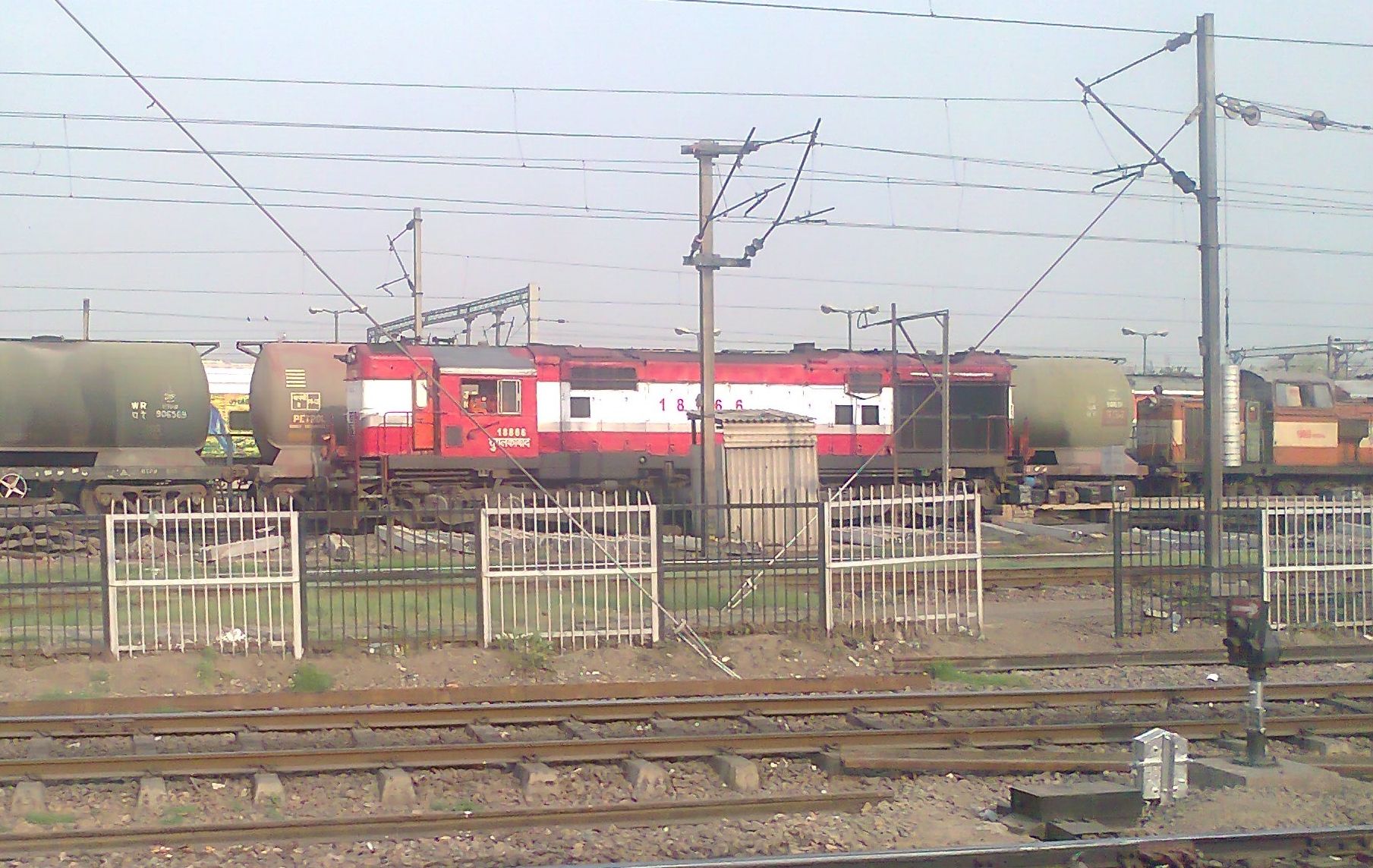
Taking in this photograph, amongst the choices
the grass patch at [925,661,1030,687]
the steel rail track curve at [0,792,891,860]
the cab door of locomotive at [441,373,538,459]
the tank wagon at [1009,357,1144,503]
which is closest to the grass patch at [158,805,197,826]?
the steel rail track curve at [0,792,891,860]

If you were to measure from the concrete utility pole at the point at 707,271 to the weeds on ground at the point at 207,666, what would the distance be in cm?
851

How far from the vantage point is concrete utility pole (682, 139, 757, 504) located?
18.8 m

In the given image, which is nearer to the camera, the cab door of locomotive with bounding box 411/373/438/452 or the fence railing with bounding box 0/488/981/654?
the fence railing with bounding box 0/488/981/654

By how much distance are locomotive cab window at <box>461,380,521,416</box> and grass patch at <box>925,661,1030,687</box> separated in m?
14.0

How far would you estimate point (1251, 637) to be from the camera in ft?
28.7

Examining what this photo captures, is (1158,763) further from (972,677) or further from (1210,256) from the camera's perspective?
(1210,256)

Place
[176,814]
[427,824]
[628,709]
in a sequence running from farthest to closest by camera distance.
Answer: [628,709] < [176,814] < [427,824]

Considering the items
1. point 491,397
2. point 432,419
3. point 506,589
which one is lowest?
point 506,589

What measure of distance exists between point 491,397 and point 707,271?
7490mm

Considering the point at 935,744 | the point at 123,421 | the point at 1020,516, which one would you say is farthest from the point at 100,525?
the point at 1020,516

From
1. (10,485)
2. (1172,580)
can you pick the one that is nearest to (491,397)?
(10,485)

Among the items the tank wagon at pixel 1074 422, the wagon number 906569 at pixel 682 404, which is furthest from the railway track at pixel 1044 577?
the tank wagon at pixel 1074 422

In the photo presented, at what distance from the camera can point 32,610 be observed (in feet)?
47.5

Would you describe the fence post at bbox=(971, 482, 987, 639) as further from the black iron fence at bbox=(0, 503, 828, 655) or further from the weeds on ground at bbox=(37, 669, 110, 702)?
the weeds on ground at bbox=(37, 669, 110, 702)
